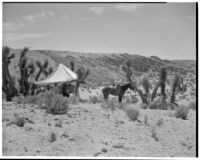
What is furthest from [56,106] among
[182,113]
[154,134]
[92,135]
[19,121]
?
[182,113]

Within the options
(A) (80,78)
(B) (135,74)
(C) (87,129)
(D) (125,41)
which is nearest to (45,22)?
(D) (125,41)

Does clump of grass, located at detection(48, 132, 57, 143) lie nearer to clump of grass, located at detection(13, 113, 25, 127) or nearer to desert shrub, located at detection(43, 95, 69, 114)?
clump of grass, located at detection(13, 113, 25, 127)

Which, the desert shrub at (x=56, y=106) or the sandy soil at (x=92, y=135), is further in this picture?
the desert shrub at (x=56, y=106)

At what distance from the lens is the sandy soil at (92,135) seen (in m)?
8.86

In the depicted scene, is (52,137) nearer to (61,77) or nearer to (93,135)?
(93,135)

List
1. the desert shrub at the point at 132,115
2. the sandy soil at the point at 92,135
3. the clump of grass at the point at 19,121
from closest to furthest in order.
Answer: the sandy soil at the point at 92,135 → the clump of grass at the point at 19,121 → the desert shrub at the point at 132,115

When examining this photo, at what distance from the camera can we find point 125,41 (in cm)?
1116

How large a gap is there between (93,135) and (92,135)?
26 mm

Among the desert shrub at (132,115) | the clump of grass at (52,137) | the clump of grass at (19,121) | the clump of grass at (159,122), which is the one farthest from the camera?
the desert shrub at (132,115)

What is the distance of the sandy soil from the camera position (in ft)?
29.1

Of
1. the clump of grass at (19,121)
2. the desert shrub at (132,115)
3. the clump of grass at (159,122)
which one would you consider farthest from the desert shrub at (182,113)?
the clump of grass at (19,121)

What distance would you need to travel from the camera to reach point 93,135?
9.65 m

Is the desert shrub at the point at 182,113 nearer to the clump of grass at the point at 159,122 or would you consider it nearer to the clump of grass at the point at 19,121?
the clump of grass at the point at 159,122

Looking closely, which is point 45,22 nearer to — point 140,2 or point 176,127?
point 140,2
